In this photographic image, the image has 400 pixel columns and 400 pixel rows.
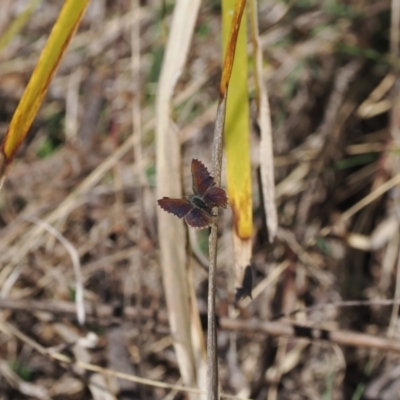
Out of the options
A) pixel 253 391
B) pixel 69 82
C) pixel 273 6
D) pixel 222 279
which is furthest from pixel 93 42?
pixel 253 391

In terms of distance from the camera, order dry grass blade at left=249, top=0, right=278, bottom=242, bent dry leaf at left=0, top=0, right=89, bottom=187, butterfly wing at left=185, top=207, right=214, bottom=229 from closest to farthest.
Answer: butterfly wing at left=185, top=207, right=214, bottom=229 → bent dry leaf at left=0, top=0, right=89, bottom=187 → dry grass blade at left=249, top=0, right=278, bottom=242

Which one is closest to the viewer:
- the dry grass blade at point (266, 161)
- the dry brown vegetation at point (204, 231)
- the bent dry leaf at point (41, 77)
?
the bent dry leaf at point (41, 77)

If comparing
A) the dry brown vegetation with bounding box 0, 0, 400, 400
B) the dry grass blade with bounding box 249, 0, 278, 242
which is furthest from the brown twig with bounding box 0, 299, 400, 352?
the dry grass blade with bounding box 249, 0, 278, 242

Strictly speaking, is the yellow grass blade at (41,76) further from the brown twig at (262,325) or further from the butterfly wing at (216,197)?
the brown twig at (262,325)

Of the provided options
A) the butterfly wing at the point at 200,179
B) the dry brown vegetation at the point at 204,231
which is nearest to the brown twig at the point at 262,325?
the dry brown vegetation at the point at 204,231

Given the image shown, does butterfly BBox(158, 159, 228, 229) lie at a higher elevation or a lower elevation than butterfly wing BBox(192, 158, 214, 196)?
lower

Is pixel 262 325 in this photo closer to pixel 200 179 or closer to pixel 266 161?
pixel 266 161

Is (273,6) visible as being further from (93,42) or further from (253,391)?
(253,391)

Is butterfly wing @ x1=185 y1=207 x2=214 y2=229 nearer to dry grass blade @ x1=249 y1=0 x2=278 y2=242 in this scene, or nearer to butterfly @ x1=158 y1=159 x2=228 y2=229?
butterfly @ x1=158 y1=159 x2=228 y2=229

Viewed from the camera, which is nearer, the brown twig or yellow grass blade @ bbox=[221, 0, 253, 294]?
yellow grass blade @ bbox=[221, 0, 253, 294]
